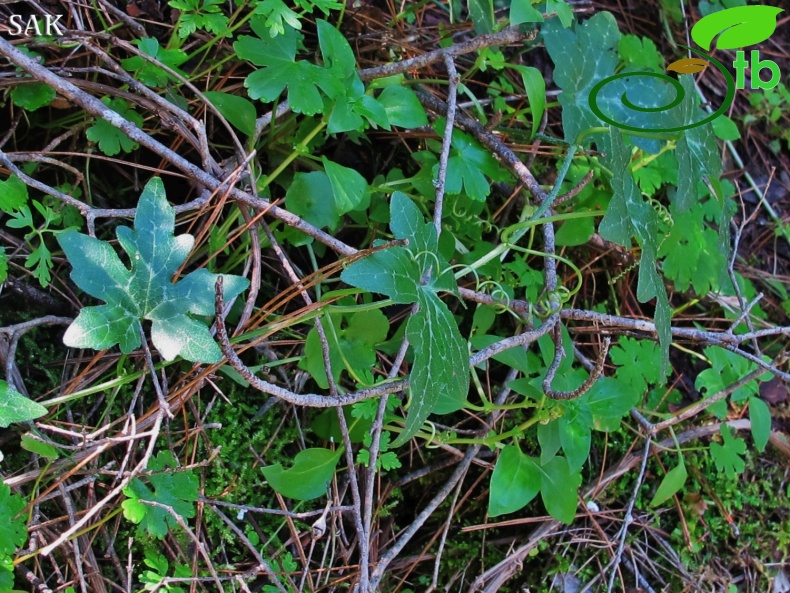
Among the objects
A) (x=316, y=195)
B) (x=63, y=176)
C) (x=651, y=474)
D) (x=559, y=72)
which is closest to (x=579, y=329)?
(x=651, y=474)

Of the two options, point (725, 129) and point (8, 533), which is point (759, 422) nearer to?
point (725, 129)

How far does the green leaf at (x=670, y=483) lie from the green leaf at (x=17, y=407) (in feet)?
5.78

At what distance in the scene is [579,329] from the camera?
198cm

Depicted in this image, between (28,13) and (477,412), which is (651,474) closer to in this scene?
(477,412)

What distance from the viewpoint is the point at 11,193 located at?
1.44 metres

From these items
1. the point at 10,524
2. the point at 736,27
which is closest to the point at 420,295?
the point at 10,524

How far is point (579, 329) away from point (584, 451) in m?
0.39

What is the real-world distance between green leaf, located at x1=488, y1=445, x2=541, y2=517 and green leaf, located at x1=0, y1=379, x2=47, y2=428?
1.10 meters

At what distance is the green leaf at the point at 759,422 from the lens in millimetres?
2146

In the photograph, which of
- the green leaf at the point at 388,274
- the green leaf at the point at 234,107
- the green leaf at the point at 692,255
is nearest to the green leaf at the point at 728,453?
the green leaf at the point at 692,255

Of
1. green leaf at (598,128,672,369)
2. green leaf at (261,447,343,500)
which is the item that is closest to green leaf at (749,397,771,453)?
green leaf at (598,128,672,369)

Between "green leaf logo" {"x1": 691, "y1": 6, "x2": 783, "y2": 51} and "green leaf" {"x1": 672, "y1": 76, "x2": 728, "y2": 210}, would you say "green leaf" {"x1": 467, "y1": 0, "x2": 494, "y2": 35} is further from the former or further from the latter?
"green leaf logo" {"x1": 691, "y1": 6, "x2": 783, "y2": 51}

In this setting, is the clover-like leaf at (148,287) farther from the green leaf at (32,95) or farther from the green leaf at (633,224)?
the green leaf at (633,224)

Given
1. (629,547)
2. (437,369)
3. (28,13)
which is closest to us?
(437,369)
